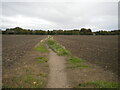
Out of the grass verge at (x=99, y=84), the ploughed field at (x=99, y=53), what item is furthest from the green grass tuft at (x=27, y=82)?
the ploughed field at (x=99, y=53)

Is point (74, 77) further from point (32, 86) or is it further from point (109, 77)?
point (32, 86)

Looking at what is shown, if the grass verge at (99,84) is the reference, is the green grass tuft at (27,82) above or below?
above

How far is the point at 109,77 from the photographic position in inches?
341

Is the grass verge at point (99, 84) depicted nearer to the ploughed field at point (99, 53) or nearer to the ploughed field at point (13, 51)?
the ploughed field at point (99, 53)

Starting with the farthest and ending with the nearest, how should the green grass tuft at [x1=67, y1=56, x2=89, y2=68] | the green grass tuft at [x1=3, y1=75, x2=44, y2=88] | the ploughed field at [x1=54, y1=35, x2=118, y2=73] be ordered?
the ploughed field at [x1=54, y1=35, x2=118, y2=73] → the green grass tuft at [x1=67, y1=56, x2=89, y2=68] → the green grass tuft at [x1=3, y1=75, x2=44, y2=88]

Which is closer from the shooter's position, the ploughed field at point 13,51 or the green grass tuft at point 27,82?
the green grass tuft at point 27,82

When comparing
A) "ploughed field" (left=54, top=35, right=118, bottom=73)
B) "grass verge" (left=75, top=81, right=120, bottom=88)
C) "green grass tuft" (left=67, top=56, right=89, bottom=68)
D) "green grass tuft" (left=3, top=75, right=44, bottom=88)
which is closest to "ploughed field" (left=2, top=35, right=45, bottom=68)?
"green grass tuft" (left=3, top=75, right=44, bottom=88)

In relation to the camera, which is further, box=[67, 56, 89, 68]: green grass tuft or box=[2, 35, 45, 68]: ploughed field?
box=[2, 35, 45, 68]: ploughed field

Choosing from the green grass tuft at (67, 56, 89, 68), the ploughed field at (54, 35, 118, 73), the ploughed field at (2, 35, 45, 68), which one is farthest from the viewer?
the ploughed field at (2, 35, 45, 68)

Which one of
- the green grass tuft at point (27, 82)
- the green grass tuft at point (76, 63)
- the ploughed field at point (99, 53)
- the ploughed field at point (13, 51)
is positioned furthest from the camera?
the ploughed field at point (13, 51)

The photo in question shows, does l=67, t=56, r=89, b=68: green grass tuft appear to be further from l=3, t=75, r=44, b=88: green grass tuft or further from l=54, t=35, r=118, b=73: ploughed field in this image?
l=3, t=75, r=44, b=88: green grass tuft

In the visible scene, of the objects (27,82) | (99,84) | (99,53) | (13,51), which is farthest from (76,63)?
(13,51)

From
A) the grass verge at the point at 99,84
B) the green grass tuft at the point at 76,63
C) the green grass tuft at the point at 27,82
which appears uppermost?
the green grass tuft at the point at 76,63

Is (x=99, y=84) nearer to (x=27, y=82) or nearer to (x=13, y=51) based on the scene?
(x=27, y=82)
